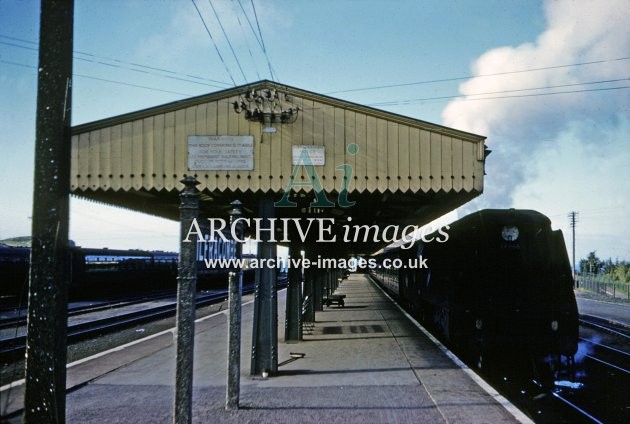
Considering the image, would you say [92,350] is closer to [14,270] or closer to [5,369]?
[5,369]

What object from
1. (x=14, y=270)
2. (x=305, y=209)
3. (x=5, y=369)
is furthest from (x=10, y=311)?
(x=305, y=209)

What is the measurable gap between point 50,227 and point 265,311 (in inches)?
225

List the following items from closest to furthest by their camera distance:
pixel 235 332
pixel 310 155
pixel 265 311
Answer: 1. pixel 235 332
2. pixel 310 155
3. pixel 265 311

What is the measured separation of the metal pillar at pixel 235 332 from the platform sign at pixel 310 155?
1.49 m

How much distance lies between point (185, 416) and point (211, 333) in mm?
10036

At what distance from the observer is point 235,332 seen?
22.8 feet

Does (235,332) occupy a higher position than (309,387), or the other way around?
(235,332)

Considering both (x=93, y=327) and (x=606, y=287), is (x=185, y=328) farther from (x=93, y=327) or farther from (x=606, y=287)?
(x=606, y=287)

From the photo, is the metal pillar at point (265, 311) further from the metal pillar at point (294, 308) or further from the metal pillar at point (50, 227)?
the metal pillar at point (50, 227)

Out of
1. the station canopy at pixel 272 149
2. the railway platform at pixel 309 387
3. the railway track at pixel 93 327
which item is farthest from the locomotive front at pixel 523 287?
the railway track at pixel 93 327

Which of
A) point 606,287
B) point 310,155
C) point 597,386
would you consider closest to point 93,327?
point 310,155

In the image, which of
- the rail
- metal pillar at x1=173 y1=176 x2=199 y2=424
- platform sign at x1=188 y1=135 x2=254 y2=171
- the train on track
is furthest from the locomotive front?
the rail

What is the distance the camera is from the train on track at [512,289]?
9.39 meters

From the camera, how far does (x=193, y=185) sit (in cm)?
548
